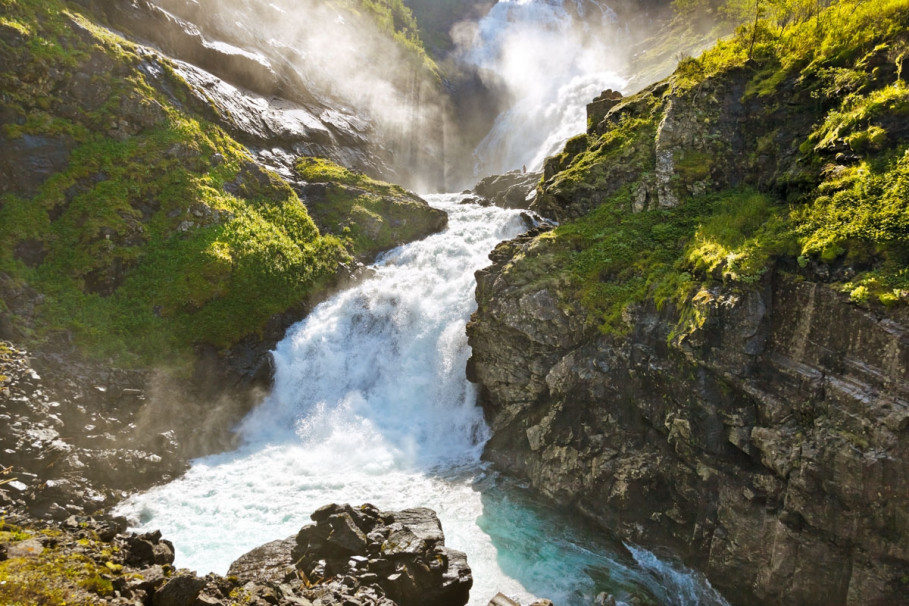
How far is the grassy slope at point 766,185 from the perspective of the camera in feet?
38.6

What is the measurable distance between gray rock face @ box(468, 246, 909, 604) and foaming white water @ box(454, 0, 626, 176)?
128 ft

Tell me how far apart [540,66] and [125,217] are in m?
71.1

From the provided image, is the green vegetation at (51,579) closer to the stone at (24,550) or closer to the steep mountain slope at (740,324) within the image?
the stone at (24,550)

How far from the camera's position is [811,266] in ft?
40.2

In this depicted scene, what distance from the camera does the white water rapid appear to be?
1448 cm

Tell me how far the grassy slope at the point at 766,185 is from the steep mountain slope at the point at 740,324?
0.07 meters

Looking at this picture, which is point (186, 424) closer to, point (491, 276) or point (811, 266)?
point (491, 276)

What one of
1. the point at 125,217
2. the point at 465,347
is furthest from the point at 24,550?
the point at 125,217

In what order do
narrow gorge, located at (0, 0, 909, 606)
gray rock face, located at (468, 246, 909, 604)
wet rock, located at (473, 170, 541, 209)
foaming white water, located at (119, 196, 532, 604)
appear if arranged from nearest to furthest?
gray rock face, located at (468, 246, 909, 604)
narrow gorge, located at (0, 0, 909, 606)
foaming white water, located at (119, 196, 532, 604)
wet rock, located at (473, 170, 541, 209)

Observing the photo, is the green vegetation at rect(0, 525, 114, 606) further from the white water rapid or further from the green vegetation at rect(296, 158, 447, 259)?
the green vegetation at rect(296, 158, 447, 259)

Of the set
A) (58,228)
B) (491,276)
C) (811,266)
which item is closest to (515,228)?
(491,276)

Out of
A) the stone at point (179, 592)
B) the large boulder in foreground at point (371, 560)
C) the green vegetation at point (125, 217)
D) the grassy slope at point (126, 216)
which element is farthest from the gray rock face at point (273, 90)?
the stone at point (179, 592)

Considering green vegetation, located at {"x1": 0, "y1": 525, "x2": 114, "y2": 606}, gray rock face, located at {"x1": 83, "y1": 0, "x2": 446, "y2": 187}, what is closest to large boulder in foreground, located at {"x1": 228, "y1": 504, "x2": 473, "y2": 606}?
green vegetation, located at {"x1": 0, "y1": 525, "x2": 114, "y2": 606}

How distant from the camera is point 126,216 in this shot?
25.4m
